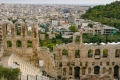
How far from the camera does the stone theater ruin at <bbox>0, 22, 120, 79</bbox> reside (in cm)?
3412

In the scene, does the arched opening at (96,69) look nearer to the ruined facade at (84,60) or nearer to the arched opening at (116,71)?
the ruined facade at (84,60)

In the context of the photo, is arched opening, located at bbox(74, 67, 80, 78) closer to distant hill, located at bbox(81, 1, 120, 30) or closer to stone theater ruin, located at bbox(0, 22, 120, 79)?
stone theater ruin, located at bbox(0, 22, 120, 79)

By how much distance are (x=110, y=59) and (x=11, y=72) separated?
46.2ft

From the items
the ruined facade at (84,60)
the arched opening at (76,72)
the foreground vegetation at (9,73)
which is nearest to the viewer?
the foreground vegetation at (9,73)

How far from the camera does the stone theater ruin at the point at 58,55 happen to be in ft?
112

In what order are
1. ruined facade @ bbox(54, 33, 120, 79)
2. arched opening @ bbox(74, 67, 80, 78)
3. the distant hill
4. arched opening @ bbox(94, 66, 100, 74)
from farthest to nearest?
the distant hill, arched opening @ bbox(74, 67, 80, 78), arched opening @ bbox(94, 66, 100, 74), ruined facade @ bbox(54, 33, 120, 79)

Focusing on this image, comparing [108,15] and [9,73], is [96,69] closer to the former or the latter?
[9,73]

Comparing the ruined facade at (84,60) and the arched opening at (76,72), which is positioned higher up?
the ruined facade at (84,60)

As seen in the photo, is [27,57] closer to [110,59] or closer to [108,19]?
[110,59]

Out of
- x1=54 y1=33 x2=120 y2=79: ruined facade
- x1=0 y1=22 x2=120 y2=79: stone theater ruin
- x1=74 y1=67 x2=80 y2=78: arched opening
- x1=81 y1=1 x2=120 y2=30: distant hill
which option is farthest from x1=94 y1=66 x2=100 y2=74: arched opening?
x1=81 y1=1 x2=120 y2=30: distant hill

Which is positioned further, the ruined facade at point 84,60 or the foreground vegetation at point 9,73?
the ruined facade at point 84,60

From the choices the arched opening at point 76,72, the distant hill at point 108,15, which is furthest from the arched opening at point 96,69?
the distant hill at point 108,15

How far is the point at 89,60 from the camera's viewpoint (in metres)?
34.8

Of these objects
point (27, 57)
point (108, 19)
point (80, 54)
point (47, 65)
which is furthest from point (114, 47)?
point (108, 19)
